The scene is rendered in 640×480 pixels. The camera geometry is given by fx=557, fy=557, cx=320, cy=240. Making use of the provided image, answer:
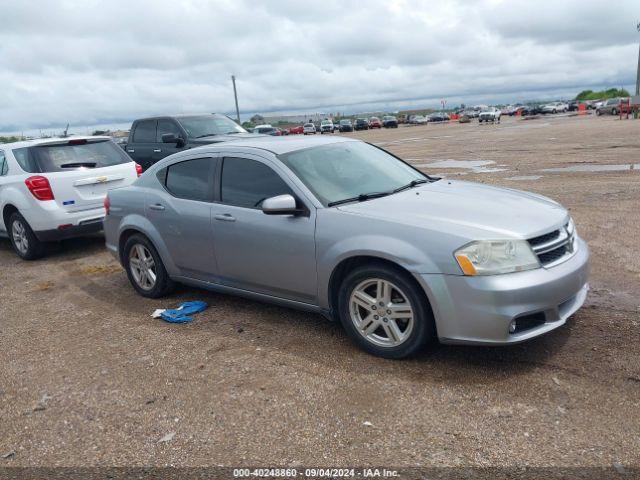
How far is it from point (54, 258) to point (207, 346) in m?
4.72

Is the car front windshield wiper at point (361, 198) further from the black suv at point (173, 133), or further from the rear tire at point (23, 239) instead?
the black suv at point (173, 133)

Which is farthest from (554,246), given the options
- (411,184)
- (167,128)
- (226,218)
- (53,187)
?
(167,128)

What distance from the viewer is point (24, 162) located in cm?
802

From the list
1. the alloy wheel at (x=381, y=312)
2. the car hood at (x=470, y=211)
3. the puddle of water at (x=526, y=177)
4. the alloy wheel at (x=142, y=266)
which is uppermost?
the car hood at (x=470, y=211)

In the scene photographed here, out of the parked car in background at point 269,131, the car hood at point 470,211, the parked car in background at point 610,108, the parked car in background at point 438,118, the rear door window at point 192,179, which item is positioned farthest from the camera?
the parked car in background at point 438,118

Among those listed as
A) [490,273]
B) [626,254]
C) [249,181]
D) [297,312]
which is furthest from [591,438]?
[626,254]

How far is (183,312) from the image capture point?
17.4 feet

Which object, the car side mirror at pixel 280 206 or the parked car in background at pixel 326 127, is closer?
the car side mirror at pixel 280 206

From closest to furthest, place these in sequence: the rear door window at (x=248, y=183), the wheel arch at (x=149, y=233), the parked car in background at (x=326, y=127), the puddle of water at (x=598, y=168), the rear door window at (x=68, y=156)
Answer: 1. the rear door window at (x=248, y=183)
2. the wheel arch at (x=149, y=233)
3. the rear door window at (x=68, y=156)
4. the puddle of water at (x=598, y=168)
5. the parked car in background at (x=326, y=127)

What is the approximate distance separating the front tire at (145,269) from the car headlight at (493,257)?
3232 millimetres

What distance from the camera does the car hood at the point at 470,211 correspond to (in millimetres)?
3746

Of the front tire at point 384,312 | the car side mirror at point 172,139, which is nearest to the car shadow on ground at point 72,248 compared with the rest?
the car side mirror at point 172,139

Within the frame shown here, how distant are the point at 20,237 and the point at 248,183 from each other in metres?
5.09

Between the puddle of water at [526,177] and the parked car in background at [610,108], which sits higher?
the puddle of water at [526,177]
